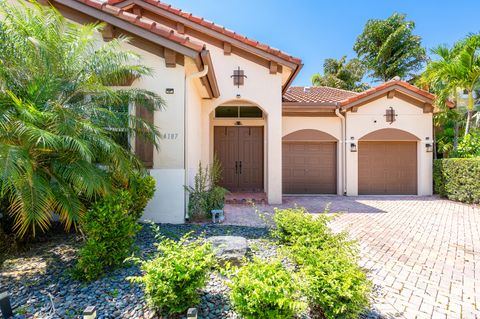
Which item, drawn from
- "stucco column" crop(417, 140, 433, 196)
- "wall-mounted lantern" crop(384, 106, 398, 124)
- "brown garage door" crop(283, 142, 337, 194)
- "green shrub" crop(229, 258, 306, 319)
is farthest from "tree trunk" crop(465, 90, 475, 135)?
"green shrub" crop(229, 258, 306, 319)

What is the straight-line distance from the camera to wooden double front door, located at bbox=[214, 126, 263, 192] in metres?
11.8

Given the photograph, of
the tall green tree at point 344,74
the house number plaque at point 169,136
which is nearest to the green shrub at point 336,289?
the house number plaque at point 169,136

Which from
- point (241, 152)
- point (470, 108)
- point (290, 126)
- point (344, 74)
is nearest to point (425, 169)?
point (470, 108)

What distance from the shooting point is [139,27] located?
6.30 meters

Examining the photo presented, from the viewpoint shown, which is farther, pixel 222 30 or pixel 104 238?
pixel 222 30

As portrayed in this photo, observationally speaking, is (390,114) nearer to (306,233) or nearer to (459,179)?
(459,179)

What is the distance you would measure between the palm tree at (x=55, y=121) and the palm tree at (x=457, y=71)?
12.6 meters

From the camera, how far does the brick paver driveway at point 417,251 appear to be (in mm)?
3287

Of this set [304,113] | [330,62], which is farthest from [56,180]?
[330,62]

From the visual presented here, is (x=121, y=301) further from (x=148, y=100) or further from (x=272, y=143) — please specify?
(x=272, y=143)

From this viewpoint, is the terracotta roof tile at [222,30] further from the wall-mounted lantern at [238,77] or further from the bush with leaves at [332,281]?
the bush with leaves at [332,281]

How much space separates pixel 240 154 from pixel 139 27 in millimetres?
6991

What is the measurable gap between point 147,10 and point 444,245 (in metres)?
12.7

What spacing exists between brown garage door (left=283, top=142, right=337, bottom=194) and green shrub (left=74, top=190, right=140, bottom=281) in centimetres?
925
